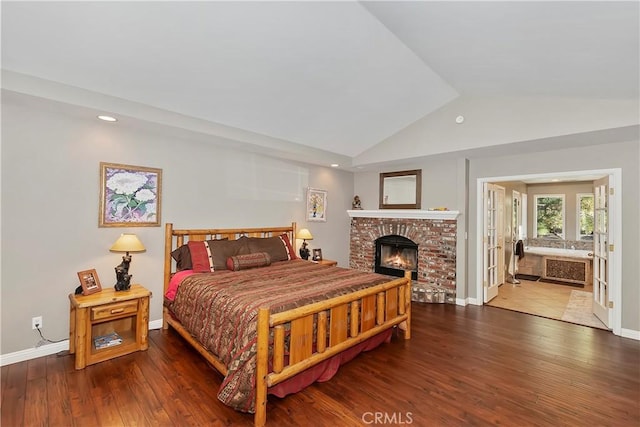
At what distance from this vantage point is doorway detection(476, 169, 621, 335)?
3.83 meters

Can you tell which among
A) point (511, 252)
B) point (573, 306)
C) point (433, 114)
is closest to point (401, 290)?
point (433, 114)

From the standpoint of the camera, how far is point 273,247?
4.47 meters

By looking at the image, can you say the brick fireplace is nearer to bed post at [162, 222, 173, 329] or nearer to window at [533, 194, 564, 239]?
bed post at [162, 222, 173, 329]

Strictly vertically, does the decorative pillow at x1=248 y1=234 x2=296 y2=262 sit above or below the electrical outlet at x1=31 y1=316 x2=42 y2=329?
above

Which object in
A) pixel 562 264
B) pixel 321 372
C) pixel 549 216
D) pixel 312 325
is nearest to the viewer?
pixel 312 325

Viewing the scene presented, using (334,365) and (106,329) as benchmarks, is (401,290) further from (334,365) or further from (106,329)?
(106,329)

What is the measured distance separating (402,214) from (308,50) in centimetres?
355

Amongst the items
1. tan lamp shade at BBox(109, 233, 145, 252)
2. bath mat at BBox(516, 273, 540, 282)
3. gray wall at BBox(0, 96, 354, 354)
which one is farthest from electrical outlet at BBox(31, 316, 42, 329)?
bath mat at BBox(516, 273, 540, 282)

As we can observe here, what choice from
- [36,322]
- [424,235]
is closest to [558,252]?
[424,235]

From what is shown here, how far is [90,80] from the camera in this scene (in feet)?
9.00

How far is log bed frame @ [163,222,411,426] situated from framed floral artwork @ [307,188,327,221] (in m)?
2.25

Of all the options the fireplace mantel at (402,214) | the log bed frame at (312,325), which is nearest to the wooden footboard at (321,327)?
the log bed frame at (312,325)

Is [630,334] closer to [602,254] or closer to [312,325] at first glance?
[602,254]

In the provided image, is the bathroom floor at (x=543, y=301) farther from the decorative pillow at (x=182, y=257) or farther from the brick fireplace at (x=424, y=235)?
the decorative pillow at (x=182, y=257)
